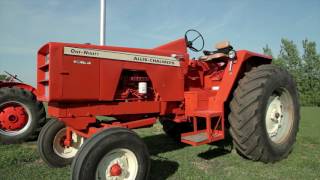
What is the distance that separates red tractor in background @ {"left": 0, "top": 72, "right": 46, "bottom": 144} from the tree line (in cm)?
3448

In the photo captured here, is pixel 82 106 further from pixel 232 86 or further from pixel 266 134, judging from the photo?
pixel 266 134

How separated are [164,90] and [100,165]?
1.74 m

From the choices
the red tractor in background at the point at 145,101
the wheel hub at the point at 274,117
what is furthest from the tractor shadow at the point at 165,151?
the wheel hub at the point at 274,117

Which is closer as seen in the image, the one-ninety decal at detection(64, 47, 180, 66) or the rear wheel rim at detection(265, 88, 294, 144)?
the one-ninety decal at detection(64, 47, 180, 66)

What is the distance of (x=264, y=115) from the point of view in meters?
4.88

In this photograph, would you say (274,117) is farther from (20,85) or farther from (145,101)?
(20,85)

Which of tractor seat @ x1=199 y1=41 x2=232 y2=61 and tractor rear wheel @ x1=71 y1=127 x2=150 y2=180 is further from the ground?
tractor seat @ x1=199 y1=41 x2=232 y2=61

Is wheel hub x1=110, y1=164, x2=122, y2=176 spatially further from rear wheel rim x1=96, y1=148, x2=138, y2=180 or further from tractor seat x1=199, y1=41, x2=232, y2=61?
tractor seat x1=199, y1=41, x2=232, y2=61

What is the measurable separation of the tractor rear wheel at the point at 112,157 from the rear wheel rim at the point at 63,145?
1.60 meters

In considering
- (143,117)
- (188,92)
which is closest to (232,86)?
(188,92)

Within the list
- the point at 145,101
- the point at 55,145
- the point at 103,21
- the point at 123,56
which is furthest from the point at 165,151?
the point at 103,21

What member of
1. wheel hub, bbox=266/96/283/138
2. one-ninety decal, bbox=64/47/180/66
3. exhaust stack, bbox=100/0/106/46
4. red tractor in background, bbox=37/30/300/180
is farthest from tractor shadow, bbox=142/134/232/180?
exhaust stack, bbox=100/0/106/46

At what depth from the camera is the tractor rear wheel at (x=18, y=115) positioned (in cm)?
698

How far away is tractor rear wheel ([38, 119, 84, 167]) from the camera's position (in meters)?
4.94
